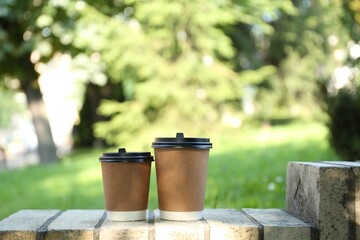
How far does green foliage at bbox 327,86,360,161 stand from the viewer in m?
6.61

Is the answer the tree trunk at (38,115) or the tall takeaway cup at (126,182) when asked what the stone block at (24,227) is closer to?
the tall takeaway cup at (126,182)

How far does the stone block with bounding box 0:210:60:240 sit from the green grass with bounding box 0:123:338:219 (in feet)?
8.56

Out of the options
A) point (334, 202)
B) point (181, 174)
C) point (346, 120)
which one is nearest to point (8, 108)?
point (346, 120)

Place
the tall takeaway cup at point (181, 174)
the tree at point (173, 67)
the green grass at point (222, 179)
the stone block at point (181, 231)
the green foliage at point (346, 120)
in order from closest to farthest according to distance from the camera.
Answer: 1. the stone block at point (181, 231)
2. the tall takeaway cup at point (181, 174)
3. the green grass at point (222, 179)
4. the green foliage at point (346, 120)
5. the tree at point (173, 67)

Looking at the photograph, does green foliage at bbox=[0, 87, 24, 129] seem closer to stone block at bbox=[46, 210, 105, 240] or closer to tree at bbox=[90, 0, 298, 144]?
tree at bbox=[90, 0, 298, 144]

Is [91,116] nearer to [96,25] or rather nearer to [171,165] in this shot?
[96,25]

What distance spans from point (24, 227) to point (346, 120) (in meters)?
5.02

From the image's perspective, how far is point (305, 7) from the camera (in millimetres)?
14734

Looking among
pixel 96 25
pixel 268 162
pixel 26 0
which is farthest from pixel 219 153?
pixel 26 0

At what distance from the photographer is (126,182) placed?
2.41 m

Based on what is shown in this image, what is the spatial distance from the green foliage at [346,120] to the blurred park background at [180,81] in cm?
1

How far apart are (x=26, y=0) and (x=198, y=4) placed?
325cm

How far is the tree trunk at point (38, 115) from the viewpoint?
12.3 meters

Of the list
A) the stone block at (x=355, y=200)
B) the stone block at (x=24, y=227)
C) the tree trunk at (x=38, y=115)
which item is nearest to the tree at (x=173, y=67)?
the tree trunk at (x=38, y=115)
